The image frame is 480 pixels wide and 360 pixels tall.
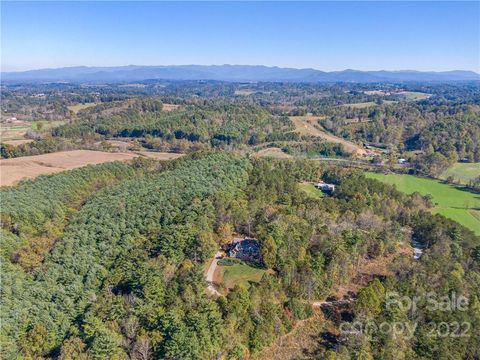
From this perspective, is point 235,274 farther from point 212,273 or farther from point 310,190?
point 310,190

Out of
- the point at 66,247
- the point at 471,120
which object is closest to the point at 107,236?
the point at 66,247

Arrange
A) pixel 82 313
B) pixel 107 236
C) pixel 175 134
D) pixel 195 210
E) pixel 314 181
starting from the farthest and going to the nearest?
pixel 175 134, pixel 314 181, pixel 195 210, pixel 107 236, pixel 82 313

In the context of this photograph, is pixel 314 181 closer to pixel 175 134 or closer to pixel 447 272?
pixel 447 272

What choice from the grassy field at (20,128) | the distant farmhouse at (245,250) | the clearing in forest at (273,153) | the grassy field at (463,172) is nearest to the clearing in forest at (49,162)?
the clearing in forest at (273,153)

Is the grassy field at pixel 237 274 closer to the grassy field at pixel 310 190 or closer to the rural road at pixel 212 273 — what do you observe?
the rural road at pixel 212 273

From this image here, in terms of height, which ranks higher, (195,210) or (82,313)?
(195,210)

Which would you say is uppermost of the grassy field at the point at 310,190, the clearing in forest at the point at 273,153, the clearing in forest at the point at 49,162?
the clearing in forest at the point at 49,162
